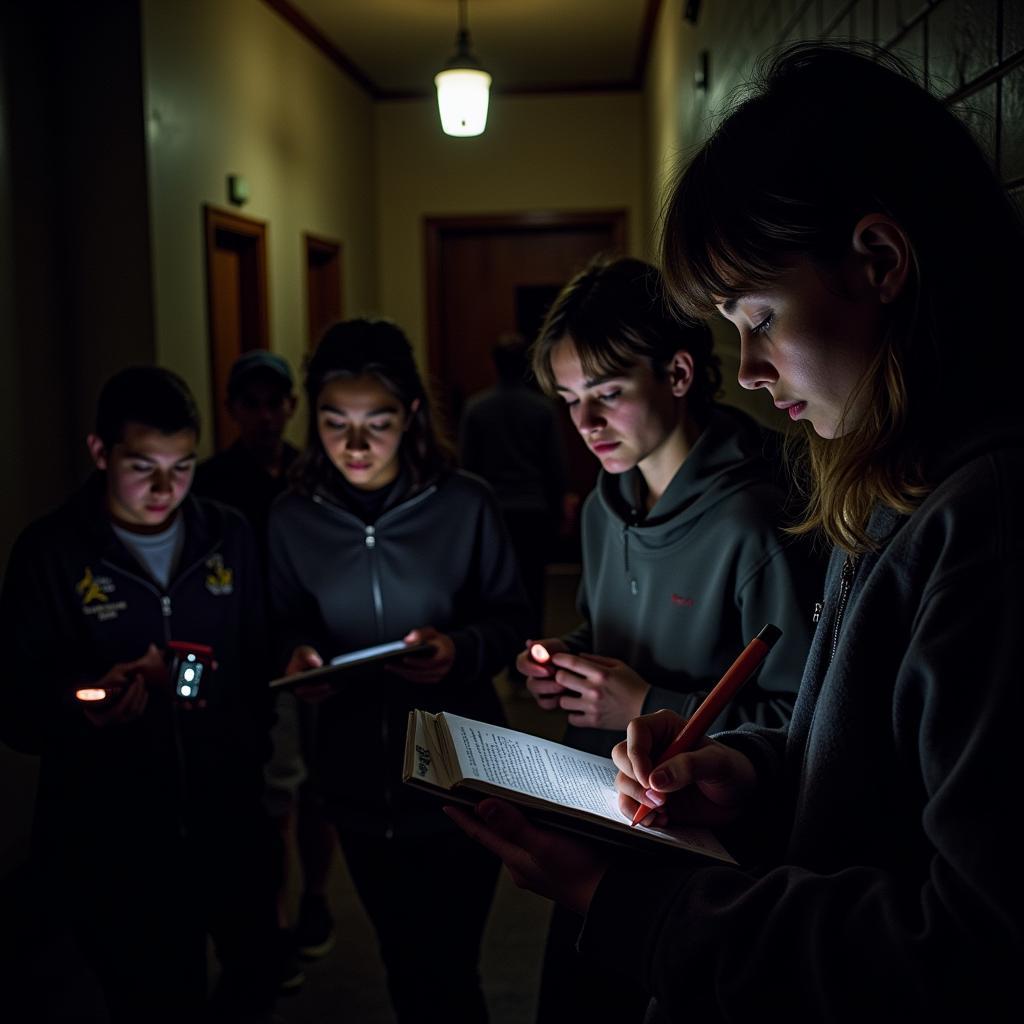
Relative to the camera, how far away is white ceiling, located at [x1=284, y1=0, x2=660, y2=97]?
4.63 meters

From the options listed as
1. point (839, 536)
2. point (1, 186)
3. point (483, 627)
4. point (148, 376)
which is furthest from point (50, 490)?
point (839, 536)

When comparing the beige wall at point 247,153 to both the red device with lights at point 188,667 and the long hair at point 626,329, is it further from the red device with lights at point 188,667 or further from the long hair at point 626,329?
the long hair at point 626,329

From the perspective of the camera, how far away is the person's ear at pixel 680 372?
1.39m

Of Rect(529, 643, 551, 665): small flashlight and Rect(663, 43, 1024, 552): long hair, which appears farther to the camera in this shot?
Rect(529, 643, 551, 665): small flashlight

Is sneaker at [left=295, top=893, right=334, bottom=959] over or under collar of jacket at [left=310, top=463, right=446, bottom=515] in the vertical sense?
under

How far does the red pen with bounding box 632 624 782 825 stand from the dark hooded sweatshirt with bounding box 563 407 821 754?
0.94 feet

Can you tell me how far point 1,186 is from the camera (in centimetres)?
263

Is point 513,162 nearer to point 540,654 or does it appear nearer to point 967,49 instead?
point 540,654

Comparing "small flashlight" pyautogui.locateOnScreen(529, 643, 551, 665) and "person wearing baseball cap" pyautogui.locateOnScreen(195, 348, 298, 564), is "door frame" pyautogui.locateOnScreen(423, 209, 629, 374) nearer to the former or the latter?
"person wearing baseball cap" pyautogui.locateOnScreen(195, 348, 298, 564)

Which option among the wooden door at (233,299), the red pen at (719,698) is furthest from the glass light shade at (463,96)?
the red pen at (719,698)

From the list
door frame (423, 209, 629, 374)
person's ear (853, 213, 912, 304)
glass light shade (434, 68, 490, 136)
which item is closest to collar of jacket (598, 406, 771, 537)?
person's ear (853, 213, 912, 304)

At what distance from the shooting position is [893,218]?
68 cm

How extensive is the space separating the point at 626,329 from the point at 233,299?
10.2 ft

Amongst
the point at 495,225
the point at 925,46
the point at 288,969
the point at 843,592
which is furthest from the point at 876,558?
Result: the point at 495,225
